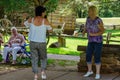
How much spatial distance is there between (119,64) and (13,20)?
21.6 m

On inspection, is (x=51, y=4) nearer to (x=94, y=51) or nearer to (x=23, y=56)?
(x=23, y=56)

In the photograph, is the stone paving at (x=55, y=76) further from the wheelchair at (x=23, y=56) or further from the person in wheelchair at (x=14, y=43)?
the person in wheelchair at (x=14, y=43)

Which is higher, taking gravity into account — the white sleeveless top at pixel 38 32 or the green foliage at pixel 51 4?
the green foliage at pixel 51 4

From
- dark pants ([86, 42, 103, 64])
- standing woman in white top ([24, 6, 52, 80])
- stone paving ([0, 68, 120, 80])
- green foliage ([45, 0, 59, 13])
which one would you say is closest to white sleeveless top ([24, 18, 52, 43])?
standing woman in white top ([24, 6, 52, 80])

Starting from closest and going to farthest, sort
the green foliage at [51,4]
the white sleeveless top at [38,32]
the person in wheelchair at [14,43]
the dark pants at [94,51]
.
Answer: the white sleeveless top at [38,32]
the dark pants at [94,51]
the person in wheelchair at [14,43]
the green foliage at [51,4]

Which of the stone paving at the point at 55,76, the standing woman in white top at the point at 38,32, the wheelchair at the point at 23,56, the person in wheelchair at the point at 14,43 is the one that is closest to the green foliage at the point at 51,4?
the person in wheelchair at the point at 14,43

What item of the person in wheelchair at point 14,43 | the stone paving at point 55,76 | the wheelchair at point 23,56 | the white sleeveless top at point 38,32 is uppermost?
the white sleeveless top at point 38,32

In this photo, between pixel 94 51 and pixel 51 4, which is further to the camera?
pixel 51 4

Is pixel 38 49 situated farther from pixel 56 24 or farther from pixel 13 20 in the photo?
pixel 56 24

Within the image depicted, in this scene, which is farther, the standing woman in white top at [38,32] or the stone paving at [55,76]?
the stone paving at [55,76]

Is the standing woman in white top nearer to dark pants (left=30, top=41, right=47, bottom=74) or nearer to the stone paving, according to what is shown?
dark pants (left=30, top=41, right=47, bottom=74)

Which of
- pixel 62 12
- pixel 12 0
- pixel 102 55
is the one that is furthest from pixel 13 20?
pixel 102 55

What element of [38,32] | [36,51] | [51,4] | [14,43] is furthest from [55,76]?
[51,4]

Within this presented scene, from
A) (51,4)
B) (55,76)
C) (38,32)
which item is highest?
(51,4)
